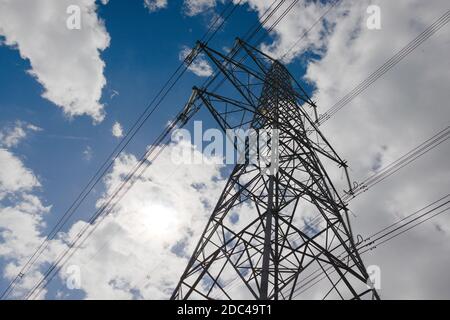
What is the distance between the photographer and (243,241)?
743cm

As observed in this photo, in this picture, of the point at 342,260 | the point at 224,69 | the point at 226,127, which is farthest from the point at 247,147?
the point at 342,260
